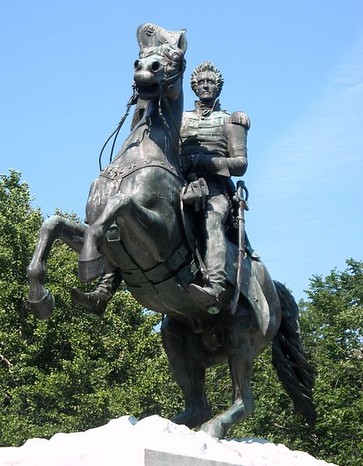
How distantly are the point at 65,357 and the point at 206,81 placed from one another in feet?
62.9

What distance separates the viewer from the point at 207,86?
1231cm

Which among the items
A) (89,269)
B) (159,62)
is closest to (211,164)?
(159,62)

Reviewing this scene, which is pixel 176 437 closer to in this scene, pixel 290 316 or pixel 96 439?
pixel 96 439

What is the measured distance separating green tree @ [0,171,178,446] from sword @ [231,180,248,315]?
16180mm

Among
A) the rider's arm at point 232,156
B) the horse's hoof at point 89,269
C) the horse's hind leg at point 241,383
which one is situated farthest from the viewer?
the rider's arm at point 232,156

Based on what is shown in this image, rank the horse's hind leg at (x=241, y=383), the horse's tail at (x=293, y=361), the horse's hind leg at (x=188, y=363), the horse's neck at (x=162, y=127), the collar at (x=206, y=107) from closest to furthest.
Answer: the horse's neck at (x=162, y=127), the horse's hind leg at (x=241, y=383), the horse's hind leg at (x=188, y=363), the collar at (x=206, y=107), the horse's tail at (x=293, y=361)

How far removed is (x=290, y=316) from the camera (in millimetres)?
12680

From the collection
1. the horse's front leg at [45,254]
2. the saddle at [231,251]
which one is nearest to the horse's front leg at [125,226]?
the horse's front leg at [45,254]

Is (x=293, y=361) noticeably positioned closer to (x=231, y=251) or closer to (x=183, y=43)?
(x=231, y=251)

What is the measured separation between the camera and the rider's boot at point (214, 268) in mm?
10711

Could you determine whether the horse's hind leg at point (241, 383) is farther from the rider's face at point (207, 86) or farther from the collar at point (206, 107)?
the rider's face at point (207, 86)

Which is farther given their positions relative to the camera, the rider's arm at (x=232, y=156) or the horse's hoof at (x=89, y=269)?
the rider's arm at (x=232, y=156)

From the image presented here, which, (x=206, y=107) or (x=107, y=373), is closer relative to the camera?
(x=206, y=107)

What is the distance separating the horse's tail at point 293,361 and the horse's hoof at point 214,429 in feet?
6.44
